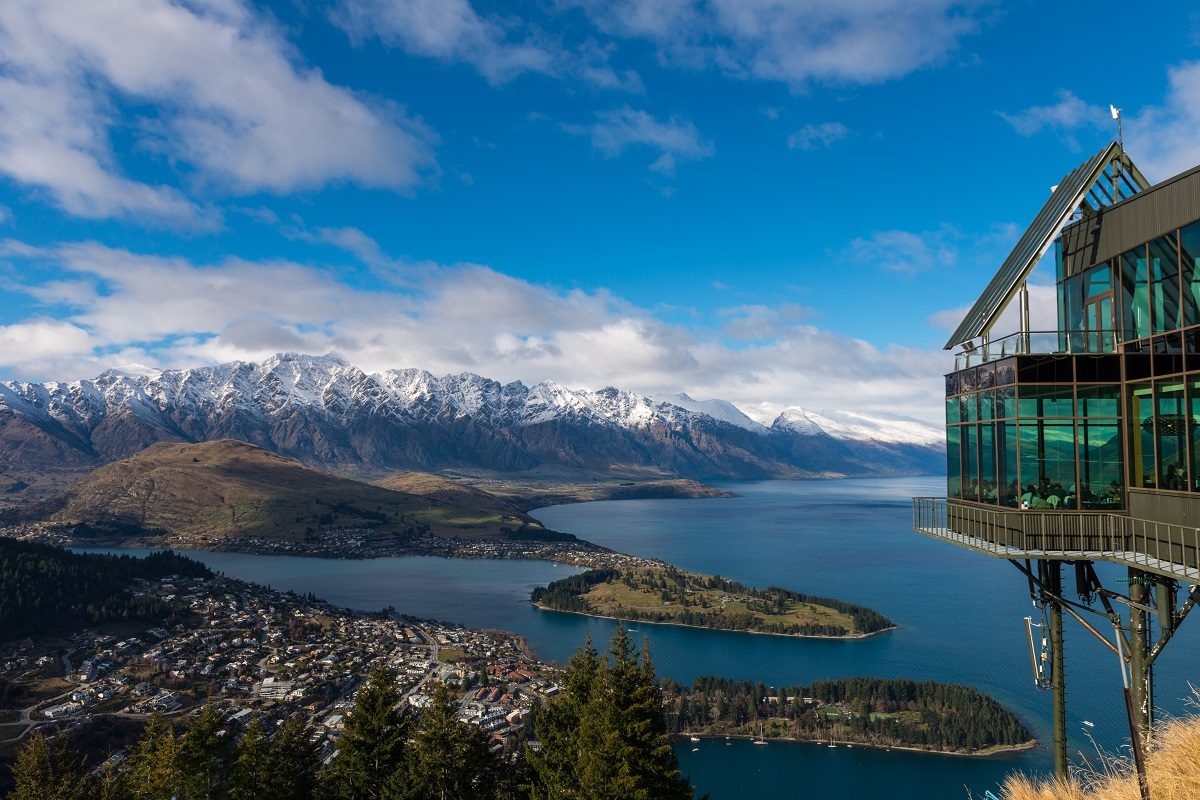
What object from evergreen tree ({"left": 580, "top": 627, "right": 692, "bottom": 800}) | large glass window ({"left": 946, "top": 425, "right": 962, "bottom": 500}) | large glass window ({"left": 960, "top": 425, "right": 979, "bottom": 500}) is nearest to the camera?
large glass window ({"left": 960, "top": 425, "right": 979, "bottom": 500})

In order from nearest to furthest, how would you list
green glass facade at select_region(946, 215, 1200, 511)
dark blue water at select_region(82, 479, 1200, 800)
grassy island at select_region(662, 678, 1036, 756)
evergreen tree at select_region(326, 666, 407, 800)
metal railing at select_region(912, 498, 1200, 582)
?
metal railing at select_region(912, 498, 1200, 582) → green glass facade at select_region(946, 215, 1200, 511) → evergreen tree at select_region(326, 666, 407, 800) → dark blue water at select_region(82, 479, 1200, 800) → grassy island at select_region(662, 678, 1036, 756)

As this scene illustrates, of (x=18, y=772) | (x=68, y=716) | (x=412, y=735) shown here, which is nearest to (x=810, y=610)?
(x=68, y=716)

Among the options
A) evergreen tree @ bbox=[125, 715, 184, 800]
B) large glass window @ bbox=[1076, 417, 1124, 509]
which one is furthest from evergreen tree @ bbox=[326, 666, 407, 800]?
large glass window @ bbox=[1076, 417, 1124, 509]

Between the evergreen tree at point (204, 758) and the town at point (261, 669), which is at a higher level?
the evergreen tree at point (204, 758)

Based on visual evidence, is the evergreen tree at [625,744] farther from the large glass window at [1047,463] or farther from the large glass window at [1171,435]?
the large glass window at [1171,435]

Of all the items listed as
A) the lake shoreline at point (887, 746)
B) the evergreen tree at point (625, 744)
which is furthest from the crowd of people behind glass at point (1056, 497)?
the lake shoreline at point (887, 746)

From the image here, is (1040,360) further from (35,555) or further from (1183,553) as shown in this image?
(35,555)

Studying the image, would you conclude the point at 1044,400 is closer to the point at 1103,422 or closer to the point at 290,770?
the point at 1103,422

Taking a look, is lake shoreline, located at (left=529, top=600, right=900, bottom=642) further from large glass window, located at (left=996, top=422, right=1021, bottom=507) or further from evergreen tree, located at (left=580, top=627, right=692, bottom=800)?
large glass window, located at (left=996, top=422, right=1021, bottom=507)
